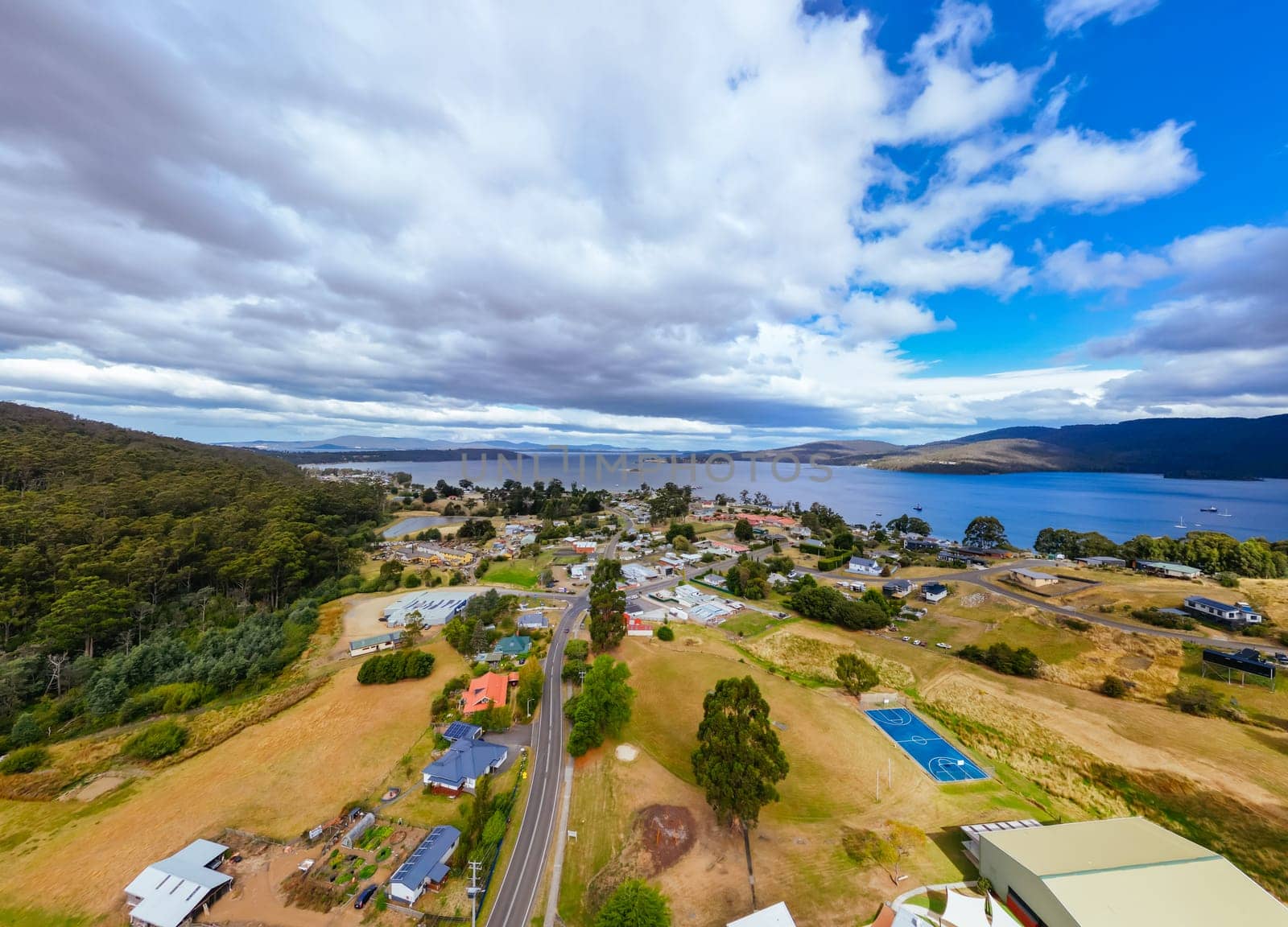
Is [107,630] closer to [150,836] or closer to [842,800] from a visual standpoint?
[150,836]

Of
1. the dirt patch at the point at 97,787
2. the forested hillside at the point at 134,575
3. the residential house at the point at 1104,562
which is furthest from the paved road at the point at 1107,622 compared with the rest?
the dirt patch at the point at 97,787

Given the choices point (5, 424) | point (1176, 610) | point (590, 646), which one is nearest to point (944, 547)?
point (1176, 610)

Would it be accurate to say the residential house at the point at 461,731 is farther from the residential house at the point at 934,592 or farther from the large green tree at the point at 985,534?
the large green tree at the point at 985,534

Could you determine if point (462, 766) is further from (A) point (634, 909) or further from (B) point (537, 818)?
(A) point (634, 909)

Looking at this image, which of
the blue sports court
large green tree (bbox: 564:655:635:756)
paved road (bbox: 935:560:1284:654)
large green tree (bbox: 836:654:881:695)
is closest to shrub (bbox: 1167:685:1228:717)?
paved road (bbox: 935:560:1284:654)

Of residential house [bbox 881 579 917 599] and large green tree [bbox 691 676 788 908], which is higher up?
large green tree [bbox 691 676 788 908]

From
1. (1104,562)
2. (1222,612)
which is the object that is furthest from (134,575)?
(1104,562)

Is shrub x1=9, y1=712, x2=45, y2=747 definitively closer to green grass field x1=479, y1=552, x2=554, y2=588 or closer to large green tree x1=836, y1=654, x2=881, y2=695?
green grass field x1=479, y1=552, x2=554, y2=588
